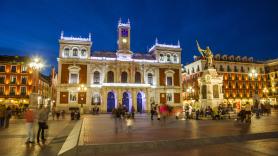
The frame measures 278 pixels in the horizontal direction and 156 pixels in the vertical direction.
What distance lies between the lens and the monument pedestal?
2464cm

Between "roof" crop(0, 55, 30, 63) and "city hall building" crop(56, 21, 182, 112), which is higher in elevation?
"roof" crop(0, 55, 30, 63)

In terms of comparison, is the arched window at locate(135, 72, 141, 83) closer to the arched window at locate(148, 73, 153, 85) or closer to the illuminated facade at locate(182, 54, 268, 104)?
the arched window at locate(148, 73, 153, 85)

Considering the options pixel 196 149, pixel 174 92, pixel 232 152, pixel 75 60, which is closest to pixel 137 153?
pixel 196 149

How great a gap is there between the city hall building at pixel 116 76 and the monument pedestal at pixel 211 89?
2438 centimetres

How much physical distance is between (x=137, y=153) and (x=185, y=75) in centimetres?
6895

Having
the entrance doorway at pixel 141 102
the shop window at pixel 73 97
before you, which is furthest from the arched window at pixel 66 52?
the entrance doorway at pixel 141 102

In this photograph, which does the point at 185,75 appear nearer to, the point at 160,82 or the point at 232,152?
the point at 160,82

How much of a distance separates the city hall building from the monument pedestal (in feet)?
80.0

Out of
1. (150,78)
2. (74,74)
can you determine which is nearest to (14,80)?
(74,74)

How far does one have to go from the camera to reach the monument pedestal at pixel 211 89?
80.8 feet

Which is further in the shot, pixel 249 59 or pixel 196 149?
pixel 249 59

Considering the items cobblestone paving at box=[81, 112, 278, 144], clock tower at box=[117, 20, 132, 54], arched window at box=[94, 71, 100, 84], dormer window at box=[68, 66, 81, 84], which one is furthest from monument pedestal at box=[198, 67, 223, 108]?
dormer window at box=[68, 66, 81, 84]

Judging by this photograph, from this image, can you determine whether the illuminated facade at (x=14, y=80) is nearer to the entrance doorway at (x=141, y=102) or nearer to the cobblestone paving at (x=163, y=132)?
the entrance doorway at (x=141, y=102)

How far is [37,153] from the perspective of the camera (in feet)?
25.6
